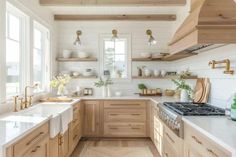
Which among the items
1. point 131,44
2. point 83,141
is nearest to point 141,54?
point 131,44

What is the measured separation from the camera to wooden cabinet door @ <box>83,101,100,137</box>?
499cm

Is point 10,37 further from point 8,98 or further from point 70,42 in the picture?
point 70,42

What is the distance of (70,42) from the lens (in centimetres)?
563

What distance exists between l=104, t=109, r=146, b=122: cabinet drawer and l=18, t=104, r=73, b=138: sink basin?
1341 millimetres

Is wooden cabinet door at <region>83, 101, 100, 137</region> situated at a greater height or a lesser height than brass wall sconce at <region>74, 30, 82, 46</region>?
lesser

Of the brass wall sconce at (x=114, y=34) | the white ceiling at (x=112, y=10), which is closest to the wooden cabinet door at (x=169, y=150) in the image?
the white ceiling at (x=112, y=10)

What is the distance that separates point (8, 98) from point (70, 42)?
2714 mm

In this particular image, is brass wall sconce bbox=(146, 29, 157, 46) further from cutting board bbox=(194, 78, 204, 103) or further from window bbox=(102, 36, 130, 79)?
cutting board bbox=(194, 78, 204, 103)

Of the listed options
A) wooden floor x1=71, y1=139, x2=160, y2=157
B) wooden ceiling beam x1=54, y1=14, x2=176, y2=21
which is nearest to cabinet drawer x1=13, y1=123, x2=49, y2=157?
wooden floor x1=71, y1=139, x2=160, y2=157

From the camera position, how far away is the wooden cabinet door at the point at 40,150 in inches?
84.7

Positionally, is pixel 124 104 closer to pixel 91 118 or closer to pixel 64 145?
pixel 91 118

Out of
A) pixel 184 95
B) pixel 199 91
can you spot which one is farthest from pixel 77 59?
pixel 199 91

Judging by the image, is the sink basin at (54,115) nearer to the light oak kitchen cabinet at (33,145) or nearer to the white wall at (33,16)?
the light oak kitchen cabinet at (33,145)

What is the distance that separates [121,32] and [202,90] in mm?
2567
